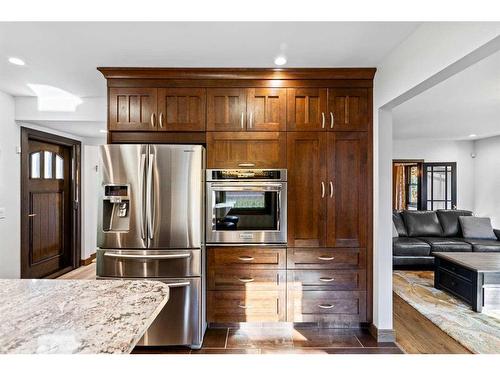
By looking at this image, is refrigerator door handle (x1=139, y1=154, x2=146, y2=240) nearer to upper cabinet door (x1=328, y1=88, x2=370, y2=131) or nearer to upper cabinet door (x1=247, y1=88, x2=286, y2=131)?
upper cabinet door (x1=247, y1=88, x2=286, y2=131)

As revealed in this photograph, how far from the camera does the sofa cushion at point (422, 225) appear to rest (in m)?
5.54

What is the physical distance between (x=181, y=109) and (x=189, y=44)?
661mm

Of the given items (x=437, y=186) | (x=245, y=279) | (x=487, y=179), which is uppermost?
(x=487, y=179)

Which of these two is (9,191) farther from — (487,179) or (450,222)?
(487,179)

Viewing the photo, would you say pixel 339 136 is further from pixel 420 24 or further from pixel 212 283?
pixel 212 283

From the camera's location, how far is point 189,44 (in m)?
2.35

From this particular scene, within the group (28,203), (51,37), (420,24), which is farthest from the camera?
(28,203)

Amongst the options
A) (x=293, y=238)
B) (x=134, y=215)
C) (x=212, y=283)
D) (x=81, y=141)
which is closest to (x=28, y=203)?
(x=81, y=141)

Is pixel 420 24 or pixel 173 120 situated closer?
pixel 420 24

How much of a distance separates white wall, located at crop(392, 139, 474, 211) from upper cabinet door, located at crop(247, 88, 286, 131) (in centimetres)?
518

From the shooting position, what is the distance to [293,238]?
287 cm

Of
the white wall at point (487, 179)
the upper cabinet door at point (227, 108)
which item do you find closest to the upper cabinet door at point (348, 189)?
the upper cabinet door at point (227, 108)

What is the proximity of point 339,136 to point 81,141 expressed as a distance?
423 cm

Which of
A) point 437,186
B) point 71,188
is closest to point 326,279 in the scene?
point 71,188
